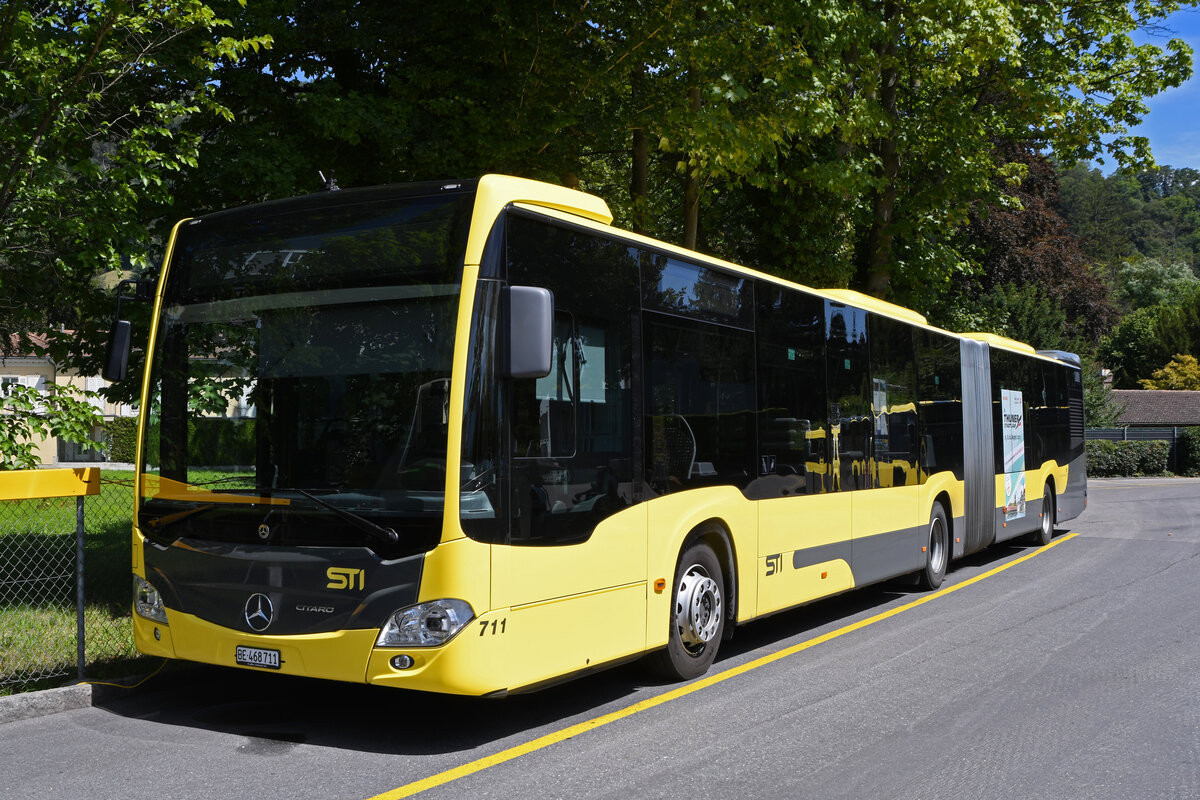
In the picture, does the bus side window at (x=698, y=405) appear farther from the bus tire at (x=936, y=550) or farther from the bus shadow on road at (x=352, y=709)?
the bus tire at (x=936, y=550)

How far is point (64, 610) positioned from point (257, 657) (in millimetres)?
4334

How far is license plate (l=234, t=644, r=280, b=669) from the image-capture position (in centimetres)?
607

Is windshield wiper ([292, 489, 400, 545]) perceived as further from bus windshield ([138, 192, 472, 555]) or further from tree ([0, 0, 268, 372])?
tree ([0, 0, 268, 372])

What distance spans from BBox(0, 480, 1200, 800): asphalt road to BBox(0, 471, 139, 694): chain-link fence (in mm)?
545

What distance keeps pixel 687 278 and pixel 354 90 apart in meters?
5.42

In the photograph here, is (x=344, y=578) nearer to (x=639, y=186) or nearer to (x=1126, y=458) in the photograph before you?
(x=639, y=186)

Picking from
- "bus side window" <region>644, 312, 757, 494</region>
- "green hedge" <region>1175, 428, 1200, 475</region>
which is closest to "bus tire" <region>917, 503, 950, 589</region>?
"bus side window" <region>644, 312, 757, 494</region>

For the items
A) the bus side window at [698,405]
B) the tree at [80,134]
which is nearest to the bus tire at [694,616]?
the bus side window at [698,405]

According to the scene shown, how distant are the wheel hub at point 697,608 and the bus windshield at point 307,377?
2588 mm

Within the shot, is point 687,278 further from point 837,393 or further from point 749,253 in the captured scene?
point 749,253

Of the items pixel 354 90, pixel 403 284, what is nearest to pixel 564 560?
pixel 403 284

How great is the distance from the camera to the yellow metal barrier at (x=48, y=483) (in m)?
6.80

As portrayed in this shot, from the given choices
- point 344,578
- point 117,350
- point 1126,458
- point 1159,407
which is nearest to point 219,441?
point 117,350

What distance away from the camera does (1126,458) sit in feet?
156
